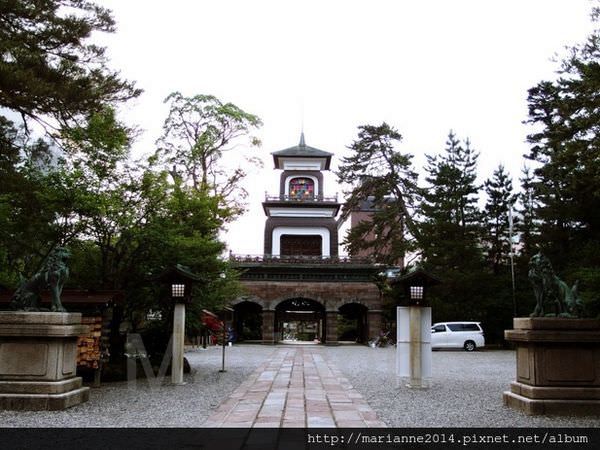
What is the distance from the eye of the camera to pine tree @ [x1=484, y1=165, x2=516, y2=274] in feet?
101

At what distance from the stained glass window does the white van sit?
40.7ft

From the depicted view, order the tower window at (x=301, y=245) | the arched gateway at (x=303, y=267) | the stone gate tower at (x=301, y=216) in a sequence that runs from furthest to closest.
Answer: the tower window at (x=301, y=245) → the stone gate tower at (x=301, y=216) → the arched gateway at (x=303, y=267)

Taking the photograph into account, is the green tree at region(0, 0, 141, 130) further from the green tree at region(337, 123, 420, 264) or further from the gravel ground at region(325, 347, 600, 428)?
the green tree at region(337, 123, 420, 264)

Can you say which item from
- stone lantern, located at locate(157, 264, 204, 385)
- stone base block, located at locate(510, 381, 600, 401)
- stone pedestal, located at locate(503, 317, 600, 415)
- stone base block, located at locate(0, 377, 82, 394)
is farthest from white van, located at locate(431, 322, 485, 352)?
stone base block, located at locate(0, 377, 82, 394)

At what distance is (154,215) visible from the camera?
1208 centimetres

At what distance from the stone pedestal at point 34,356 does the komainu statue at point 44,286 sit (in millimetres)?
357

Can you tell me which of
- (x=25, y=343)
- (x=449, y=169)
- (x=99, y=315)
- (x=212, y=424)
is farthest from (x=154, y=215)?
(x=449, y=169)

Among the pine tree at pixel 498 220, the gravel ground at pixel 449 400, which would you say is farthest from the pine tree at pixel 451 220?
the gravel ground at pixel 449 400

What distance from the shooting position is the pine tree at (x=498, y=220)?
1211 inches

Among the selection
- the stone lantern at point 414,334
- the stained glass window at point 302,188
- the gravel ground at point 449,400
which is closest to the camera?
the gravel ground at point 449,400

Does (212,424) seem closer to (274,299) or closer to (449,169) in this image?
(274,299)

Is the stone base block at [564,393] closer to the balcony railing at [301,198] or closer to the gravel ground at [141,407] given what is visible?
the gravel ground at [141,407]

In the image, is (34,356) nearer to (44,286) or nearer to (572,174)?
(44,286)

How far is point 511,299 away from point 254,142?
1547 cm
